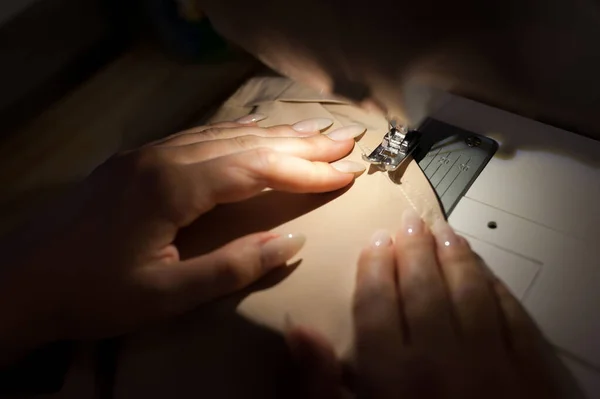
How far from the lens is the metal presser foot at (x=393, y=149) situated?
717mm

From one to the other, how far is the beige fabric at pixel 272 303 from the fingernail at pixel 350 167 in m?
0.01

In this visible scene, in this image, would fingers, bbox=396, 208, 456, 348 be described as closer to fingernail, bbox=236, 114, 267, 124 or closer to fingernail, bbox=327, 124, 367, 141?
fingernail, bbox=327, 124, 367, 141

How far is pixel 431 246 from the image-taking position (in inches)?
25.1

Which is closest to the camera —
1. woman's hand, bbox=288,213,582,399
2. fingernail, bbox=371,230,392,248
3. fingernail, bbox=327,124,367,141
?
woman's hand, bbox=288,213,582,399

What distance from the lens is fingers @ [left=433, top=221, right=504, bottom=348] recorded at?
22.4 inches

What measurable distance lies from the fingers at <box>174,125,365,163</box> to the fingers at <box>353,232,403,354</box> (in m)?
0.14

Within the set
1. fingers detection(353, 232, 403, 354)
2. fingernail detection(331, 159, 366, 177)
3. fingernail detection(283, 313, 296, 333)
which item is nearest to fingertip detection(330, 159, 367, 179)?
fingernail detection(331, 159, 366, 177)

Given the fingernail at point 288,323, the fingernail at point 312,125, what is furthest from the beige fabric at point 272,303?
the fingernail at point 312,125

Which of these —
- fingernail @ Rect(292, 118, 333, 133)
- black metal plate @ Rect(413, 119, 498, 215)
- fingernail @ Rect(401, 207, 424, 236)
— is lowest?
fingernail @ Rect(401, 207, 424, 236)

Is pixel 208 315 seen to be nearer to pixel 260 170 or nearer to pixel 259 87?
pixel 260 170

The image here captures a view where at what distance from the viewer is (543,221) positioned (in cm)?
67

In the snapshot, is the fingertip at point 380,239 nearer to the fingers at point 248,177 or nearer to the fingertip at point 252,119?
the fingers at point 248,177

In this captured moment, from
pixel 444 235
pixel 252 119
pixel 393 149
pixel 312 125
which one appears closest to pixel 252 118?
pixel 252 119

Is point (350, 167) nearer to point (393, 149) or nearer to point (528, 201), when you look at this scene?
point (393, 149)
